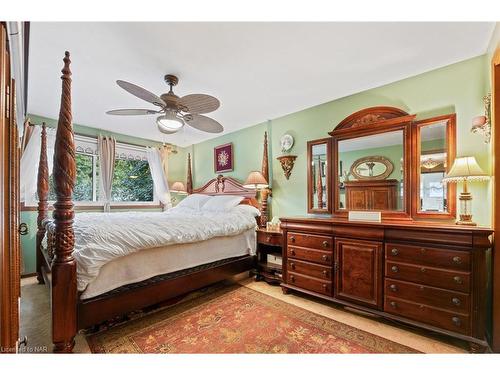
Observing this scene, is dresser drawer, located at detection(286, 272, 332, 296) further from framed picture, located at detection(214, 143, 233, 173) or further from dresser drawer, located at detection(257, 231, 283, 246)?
framed picture, located at detection(214, 143, 233, 173)

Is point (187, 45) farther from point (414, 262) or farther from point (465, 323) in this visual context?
point (465, 323)

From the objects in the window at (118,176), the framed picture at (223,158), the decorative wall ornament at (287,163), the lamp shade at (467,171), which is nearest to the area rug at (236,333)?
the lamp shade at (467,171)

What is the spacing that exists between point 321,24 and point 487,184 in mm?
1906

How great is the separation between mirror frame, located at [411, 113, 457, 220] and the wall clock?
1485 millimetres

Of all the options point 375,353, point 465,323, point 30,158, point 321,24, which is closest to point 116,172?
point 30,158

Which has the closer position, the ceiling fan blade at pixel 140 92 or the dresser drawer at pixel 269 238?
the ceiling fan blade at pixel 140 92

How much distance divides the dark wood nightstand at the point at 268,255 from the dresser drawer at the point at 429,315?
1.25 meters

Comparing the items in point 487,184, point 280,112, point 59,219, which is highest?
point 280,112

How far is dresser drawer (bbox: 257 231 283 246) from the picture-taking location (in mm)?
2817

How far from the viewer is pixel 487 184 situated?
185 cm

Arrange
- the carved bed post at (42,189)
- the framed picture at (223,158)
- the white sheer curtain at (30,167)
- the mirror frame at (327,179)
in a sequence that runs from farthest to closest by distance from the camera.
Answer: the framed picture at (223,158), the white sheer curtain at (30,167), the mirror frame at (327,179), the carved bed post at (42,189)

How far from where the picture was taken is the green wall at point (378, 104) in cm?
193

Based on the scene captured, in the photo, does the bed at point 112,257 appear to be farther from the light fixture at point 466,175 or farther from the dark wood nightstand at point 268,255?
the light fixture at point 466,175

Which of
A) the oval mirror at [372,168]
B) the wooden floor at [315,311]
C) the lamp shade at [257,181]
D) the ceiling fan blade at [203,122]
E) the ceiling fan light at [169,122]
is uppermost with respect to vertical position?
the ceiling fan blade at [203,122]
